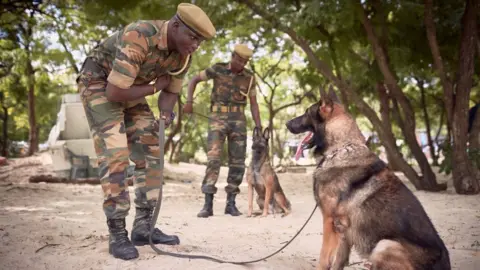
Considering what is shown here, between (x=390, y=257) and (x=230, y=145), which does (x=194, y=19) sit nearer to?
(x=390, y=257)

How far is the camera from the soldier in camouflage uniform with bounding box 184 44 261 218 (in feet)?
21.3

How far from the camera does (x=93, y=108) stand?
145 inches

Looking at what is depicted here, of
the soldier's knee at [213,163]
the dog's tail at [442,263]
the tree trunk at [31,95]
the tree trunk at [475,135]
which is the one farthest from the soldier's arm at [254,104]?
the tree trunk at [31,95]

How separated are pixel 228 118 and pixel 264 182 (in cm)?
118

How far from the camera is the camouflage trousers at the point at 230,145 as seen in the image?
646cm

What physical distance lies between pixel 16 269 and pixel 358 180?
9.53 feet

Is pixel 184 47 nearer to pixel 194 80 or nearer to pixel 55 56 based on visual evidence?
pixel 194 80

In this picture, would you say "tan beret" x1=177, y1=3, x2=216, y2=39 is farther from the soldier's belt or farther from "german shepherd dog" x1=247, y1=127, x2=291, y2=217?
"german shepherd dog" x1=247, y1=127, x2=291, y2=217

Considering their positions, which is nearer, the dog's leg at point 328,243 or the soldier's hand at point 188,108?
the dog's leg at point 328,243

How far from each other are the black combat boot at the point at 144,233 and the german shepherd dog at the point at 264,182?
2500 mm

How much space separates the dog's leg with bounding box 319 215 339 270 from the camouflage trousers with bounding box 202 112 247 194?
3399 millimetres

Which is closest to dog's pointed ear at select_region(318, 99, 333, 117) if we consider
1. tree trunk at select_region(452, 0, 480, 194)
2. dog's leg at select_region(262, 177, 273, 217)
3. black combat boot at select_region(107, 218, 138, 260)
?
black combat boot at select_region(107, 218, 138, 260)

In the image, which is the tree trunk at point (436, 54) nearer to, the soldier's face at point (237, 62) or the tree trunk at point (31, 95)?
the soldier's face at point (237, 62)

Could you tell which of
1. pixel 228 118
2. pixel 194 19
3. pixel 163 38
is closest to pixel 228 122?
pixel 228 118
